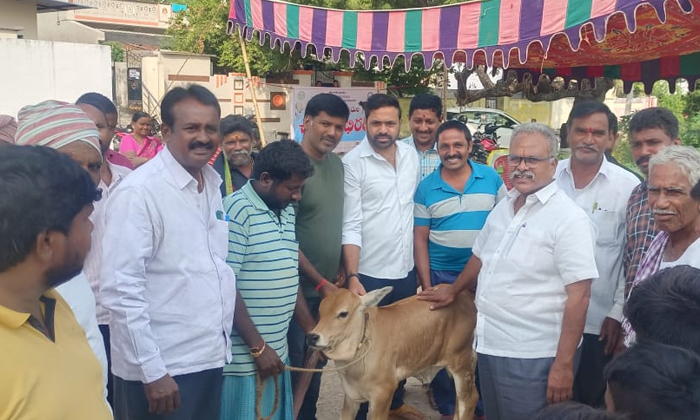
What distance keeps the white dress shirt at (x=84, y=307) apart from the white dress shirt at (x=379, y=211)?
1965mm

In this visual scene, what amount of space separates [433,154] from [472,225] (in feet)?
3.01

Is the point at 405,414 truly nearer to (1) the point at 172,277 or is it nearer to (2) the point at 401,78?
(1) the point at 172,277

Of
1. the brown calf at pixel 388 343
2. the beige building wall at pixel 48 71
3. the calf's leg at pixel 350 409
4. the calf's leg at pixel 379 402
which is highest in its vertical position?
the beige building wall at pixel 48 71

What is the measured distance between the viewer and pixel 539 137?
9.41ft

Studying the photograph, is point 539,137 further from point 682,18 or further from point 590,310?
point 682,18

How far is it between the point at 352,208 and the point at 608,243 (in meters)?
1.42

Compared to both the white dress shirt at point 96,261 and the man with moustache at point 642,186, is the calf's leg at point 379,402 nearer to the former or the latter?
the man with moustache at point 642,186

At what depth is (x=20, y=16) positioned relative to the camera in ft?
61.6

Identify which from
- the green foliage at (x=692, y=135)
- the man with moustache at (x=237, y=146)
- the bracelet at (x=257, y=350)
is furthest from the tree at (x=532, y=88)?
the bracelet at (x=257, y=350)

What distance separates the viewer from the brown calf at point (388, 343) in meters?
3.40

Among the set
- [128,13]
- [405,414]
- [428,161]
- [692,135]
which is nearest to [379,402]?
[405,414]

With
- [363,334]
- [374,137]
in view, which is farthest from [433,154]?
[363,334]

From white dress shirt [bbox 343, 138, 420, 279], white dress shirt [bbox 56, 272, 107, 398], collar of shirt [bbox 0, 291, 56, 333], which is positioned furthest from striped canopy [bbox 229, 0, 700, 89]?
collar of shirt [bbox 0, 291, 56, 333]

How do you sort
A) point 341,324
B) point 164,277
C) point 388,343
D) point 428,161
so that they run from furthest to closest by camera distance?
1. point 428,161
2. point 388,343
3. point 341,324
4. point 164,277
